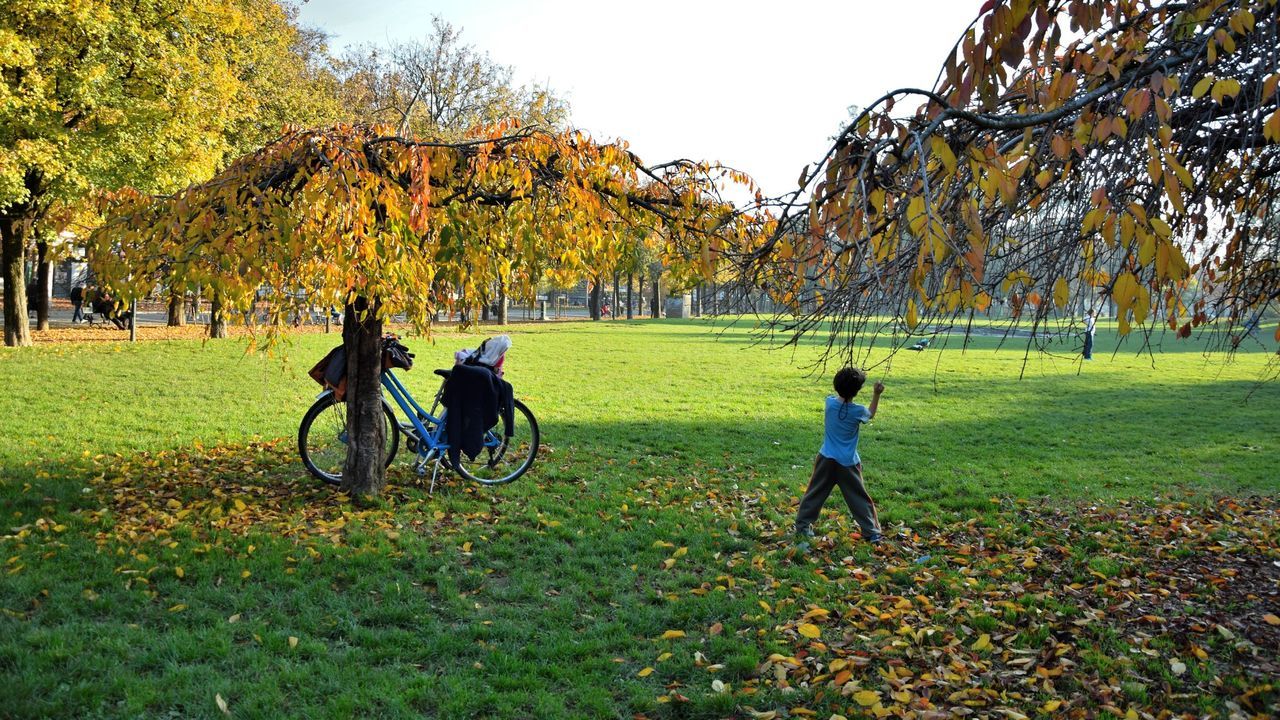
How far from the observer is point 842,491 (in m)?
5.69

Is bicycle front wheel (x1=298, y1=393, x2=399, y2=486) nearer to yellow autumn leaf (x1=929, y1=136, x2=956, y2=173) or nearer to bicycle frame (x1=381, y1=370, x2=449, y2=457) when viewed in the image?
bicycle frame (x1=381, y1=370, x2=449, y2=457)

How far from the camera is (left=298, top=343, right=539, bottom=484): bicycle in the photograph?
22.3 ft

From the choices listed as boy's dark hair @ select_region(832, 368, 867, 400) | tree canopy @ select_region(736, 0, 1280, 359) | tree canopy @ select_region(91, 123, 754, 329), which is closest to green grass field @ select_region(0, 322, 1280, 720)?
boy's dark hair @ select_region(832, 368, 867, 400)

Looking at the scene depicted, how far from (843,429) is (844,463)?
0.78 feet

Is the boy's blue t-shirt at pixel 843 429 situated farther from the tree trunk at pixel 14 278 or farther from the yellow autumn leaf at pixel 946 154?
the tree trunk at pixel 14 278

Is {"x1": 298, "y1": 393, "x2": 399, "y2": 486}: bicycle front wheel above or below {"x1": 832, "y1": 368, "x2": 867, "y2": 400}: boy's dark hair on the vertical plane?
below

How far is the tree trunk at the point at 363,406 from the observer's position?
6496mm

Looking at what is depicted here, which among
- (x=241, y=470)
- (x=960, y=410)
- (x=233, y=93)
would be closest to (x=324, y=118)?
(x=233, y=93)

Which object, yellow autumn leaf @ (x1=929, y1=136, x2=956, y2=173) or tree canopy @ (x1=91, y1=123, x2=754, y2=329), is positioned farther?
tree canopy @ (x1=91, y1=123, x2=754, y2=329)

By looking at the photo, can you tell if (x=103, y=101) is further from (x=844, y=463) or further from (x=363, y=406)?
(x=844, y=463)

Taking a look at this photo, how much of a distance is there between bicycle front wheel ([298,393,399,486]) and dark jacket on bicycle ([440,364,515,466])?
2.01 feet

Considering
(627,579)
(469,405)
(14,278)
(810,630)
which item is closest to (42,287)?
(14,278)

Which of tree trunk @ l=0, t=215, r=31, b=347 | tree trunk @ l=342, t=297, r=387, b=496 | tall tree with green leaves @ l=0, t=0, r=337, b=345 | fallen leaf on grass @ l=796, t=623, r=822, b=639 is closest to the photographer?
fallen leaf on grass @ l=796, t=623, r=822, b=639

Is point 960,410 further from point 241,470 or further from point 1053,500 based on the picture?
point 241,470
